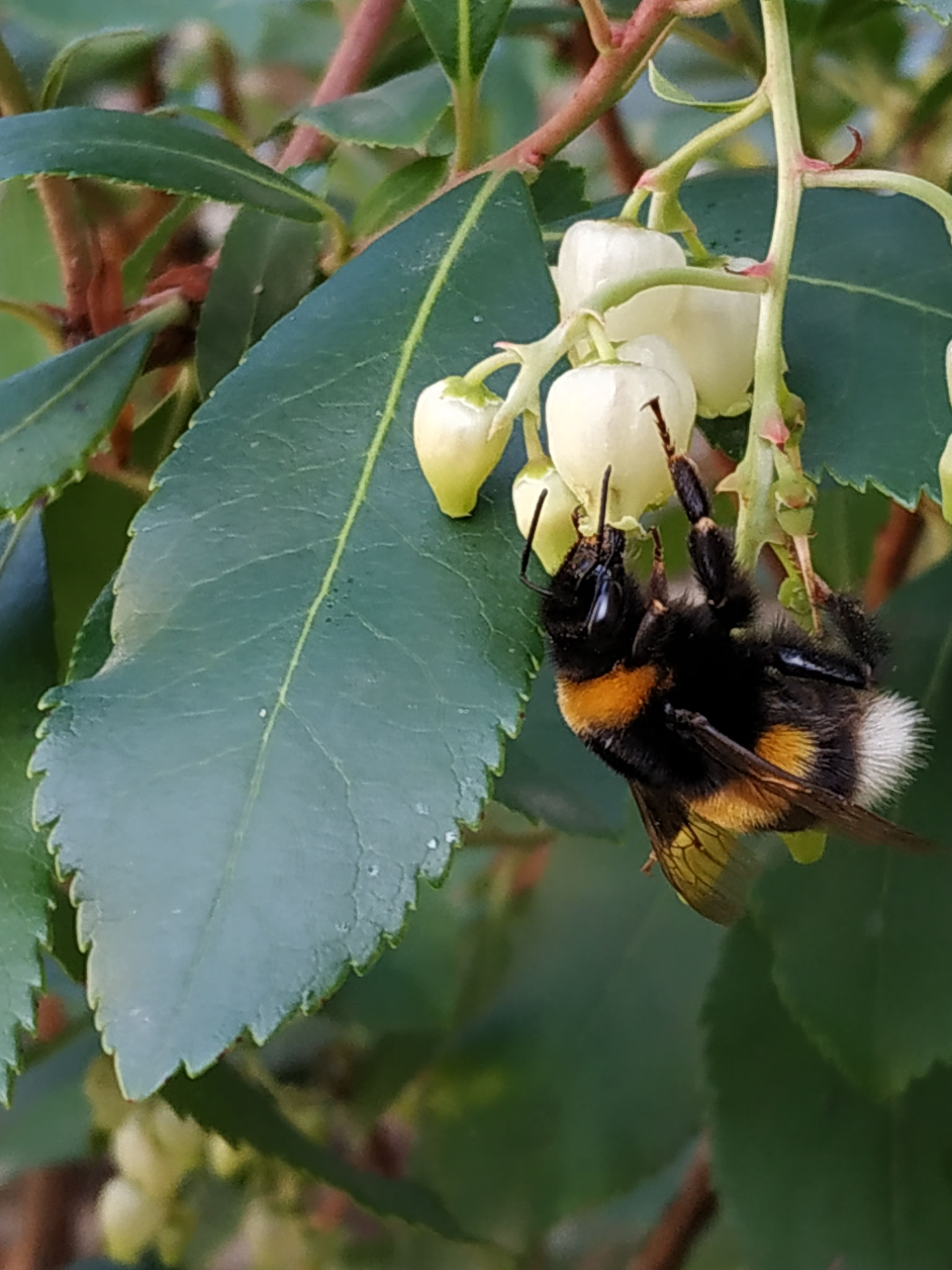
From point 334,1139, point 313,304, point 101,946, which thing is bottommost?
point 334,1139

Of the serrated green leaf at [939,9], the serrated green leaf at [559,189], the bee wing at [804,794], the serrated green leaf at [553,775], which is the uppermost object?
the serrated green leaf at [939,9]

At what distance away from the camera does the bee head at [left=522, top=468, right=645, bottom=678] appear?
0.52 metres

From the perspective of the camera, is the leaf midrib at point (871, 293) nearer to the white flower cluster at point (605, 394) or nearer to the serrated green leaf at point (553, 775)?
the white flower cluster at point (605, 394)

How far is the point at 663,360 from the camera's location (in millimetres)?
487

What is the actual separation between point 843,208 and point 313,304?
0.97 ft

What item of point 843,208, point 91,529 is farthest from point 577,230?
point 91,529

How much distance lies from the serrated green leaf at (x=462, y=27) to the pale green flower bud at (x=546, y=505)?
0.77ft

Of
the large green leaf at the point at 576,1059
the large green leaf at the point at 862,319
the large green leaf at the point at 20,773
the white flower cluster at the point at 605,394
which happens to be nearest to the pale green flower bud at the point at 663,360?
the white flower cluster at the point at 605,394

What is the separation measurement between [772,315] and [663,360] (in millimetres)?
44

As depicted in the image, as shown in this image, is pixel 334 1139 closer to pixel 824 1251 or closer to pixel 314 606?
pixel 824 1251

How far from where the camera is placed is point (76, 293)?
724mm

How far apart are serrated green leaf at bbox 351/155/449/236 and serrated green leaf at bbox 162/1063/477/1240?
0.51 meters

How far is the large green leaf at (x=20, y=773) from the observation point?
558mm

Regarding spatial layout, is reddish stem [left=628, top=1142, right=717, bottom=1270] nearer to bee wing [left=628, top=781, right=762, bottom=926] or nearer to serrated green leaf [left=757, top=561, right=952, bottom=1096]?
serrated green leaf [left=757, top=561, right=952, bottom=1096]
